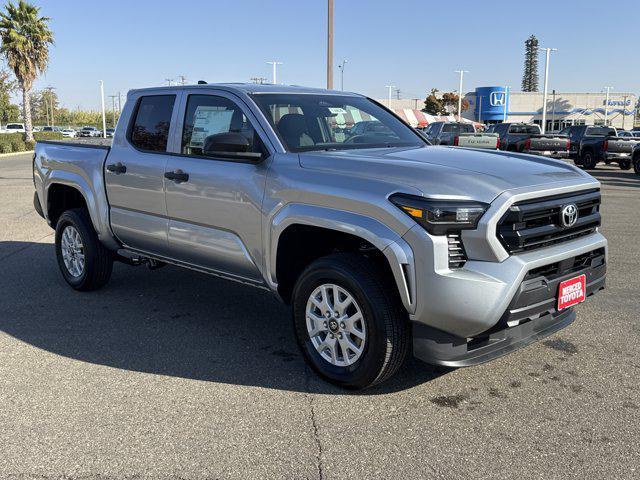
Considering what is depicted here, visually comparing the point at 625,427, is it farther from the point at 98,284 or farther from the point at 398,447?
the point at 98,284

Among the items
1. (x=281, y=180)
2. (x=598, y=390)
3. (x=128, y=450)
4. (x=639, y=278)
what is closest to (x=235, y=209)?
(x=281, y=180)

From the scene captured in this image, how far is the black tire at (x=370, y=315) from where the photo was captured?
364cm

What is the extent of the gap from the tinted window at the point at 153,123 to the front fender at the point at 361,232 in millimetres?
1560

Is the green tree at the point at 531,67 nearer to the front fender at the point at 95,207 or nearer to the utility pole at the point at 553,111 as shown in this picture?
the utility pole at the point at 553,111

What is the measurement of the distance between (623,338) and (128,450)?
373 centimetres

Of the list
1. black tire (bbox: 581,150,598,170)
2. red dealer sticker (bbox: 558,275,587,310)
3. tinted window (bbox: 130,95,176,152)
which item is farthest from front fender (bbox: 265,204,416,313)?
black tire (bbox: 581,150,598,170)

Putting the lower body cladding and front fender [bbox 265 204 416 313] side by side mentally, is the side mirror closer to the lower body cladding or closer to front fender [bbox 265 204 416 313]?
front fender [bbox 265 204 416 313]

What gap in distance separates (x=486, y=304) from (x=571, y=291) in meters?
0.76

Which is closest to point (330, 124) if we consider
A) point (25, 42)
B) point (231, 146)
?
point (231, 146)

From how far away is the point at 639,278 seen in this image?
267 inches

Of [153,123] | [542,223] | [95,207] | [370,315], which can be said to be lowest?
[370,315]

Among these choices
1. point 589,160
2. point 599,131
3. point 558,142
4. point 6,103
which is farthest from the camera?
point 6,103

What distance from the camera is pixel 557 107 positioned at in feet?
274

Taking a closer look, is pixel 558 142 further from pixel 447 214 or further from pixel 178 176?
pixel 447 214
